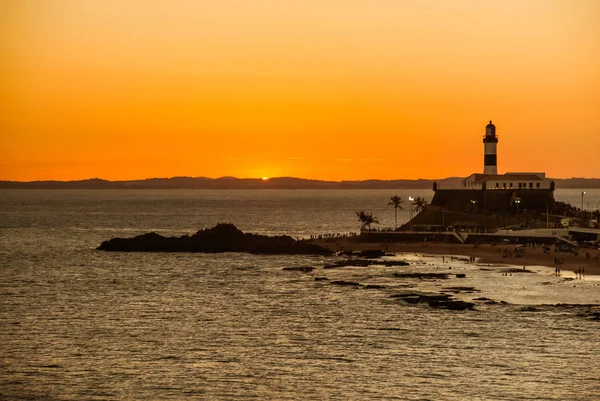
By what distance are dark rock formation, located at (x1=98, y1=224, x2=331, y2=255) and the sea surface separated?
76.0 feet

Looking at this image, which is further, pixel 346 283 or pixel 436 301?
pixel 346 283

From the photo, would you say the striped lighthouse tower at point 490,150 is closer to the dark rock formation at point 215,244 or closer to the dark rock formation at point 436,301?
the dark rock formation at point 215,244

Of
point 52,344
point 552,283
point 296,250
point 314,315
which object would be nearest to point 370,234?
point 296,250

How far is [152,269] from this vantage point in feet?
314

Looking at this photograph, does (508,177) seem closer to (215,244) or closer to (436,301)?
(215,244)

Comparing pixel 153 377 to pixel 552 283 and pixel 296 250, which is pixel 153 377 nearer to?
pixel 552 283

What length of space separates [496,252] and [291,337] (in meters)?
55.1

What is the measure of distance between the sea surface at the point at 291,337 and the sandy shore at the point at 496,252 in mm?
4460

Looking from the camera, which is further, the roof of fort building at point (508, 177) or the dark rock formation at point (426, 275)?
the roof of fort building at point (508, 177)

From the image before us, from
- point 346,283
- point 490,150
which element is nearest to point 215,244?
point 346,283

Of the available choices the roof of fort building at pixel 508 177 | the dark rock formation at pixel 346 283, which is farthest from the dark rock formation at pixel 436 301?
the roof of fort building at pixel 508 177

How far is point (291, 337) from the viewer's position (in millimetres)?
53938

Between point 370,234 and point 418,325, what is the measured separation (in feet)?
214

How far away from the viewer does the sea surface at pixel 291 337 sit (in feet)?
139
